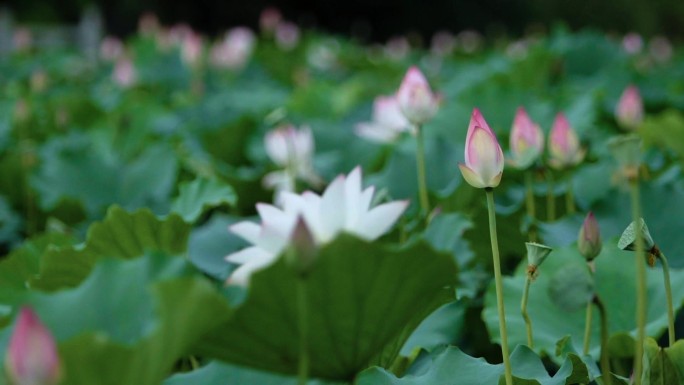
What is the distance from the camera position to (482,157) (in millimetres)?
906

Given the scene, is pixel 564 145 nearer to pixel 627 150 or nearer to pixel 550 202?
pixel 550 202

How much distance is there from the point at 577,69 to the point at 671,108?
1164mm

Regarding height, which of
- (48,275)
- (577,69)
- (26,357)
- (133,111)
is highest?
(26,357)

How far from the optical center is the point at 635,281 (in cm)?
123

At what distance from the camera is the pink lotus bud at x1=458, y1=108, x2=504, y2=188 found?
90 centimetres

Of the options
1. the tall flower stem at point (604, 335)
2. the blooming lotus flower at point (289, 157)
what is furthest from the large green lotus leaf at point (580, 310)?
the blooming lotus flower at point (289, 157)

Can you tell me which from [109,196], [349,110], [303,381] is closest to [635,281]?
[303,381]

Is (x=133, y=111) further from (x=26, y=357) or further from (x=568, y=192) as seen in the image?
(x=26, y=357)

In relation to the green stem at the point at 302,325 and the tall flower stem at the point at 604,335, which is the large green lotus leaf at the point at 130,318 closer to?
the green stem at the point at 302,325

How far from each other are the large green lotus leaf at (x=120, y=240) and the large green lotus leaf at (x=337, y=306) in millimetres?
322

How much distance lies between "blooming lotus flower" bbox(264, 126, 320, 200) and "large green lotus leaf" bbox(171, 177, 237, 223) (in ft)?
1.39

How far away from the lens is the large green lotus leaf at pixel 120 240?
3.36 ft

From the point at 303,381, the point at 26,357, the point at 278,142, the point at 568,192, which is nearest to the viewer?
the point at 26,357

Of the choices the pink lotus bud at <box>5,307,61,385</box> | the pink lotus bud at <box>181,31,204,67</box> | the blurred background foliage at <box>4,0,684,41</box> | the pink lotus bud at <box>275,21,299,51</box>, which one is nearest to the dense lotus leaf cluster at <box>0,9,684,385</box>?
the pink lotus bud at <box>5,307,61,385</box>
